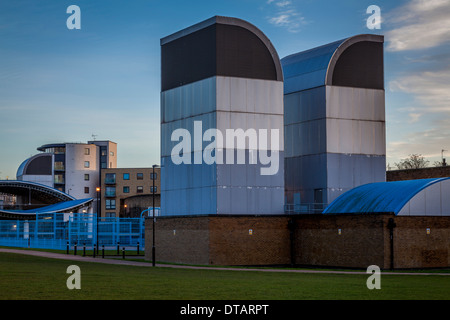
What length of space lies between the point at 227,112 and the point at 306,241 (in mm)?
10048

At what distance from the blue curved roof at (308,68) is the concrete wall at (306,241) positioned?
10706 millimetres

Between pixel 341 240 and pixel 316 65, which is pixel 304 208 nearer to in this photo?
pixel 341 240

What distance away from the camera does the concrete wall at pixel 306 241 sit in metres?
40.9

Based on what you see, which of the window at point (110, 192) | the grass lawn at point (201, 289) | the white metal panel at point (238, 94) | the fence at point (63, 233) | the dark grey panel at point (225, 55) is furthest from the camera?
the window at point (110, 192)

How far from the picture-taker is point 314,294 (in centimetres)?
2342

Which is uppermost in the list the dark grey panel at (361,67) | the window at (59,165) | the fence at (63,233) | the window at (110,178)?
the dark grey panel at (361,67)

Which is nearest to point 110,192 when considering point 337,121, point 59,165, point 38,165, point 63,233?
point 59,165

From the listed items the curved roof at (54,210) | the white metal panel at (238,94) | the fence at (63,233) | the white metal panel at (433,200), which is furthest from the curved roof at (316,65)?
the curved roof at (54,210)

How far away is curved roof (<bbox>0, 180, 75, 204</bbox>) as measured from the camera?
316 ft

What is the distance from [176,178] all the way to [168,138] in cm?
308

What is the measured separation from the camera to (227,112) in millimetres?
46688

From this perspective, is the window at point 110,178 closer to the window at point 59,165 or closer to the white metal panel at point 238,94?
the window at point 59,165
